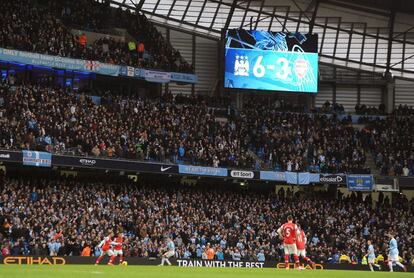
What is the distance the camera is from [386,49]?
70.6 metres

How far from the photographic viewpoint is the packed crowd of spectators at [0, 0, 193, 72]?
55469 millimetres

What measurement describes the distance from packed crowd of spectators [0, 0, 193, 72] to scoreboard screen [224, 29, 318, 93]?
370 cm

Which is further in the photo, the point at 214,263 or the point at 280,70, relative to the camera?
the point at 280,70

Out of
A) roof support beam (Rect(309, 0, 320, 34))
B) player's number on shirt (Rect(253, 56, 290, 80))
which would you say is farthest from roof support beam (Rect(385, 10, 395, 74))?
player's number on shirt (Rect(253, 56, 290, 80))

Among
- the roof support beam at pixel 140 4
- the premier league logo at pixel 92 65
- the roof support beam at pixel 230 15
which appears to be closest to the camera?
the premier league logo at pixel 92 65

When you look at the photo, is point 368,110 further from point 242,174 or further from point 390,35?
point 242,174

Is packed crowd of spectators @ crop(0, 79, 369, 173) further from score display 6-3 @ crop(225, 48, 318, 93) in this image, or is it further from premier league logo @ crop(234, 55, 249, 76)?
premier league logo @ crop(234, 55, 249, 76)

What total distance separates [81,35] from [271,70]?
1523 cm

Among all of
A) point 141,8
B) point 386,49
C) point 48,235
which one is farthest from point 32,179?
point 386,49

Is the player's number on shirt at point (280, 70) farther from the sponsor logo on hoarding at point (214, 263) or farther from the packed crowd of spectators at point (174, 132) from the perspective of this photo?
the sponsor logo on hoarding at point (214, 263)

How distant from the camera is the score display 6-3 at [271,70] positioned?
63375mm

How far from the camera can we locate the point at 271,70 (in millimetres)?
64188

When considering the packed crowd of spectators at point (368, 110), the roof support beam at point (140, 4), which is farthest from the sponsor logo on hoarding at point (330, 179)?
the roof support beam at point (140, 4)

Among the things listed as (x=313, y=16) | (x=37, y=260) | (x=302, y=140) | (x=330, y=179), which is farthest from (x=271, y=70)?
(x=37, y=260)
